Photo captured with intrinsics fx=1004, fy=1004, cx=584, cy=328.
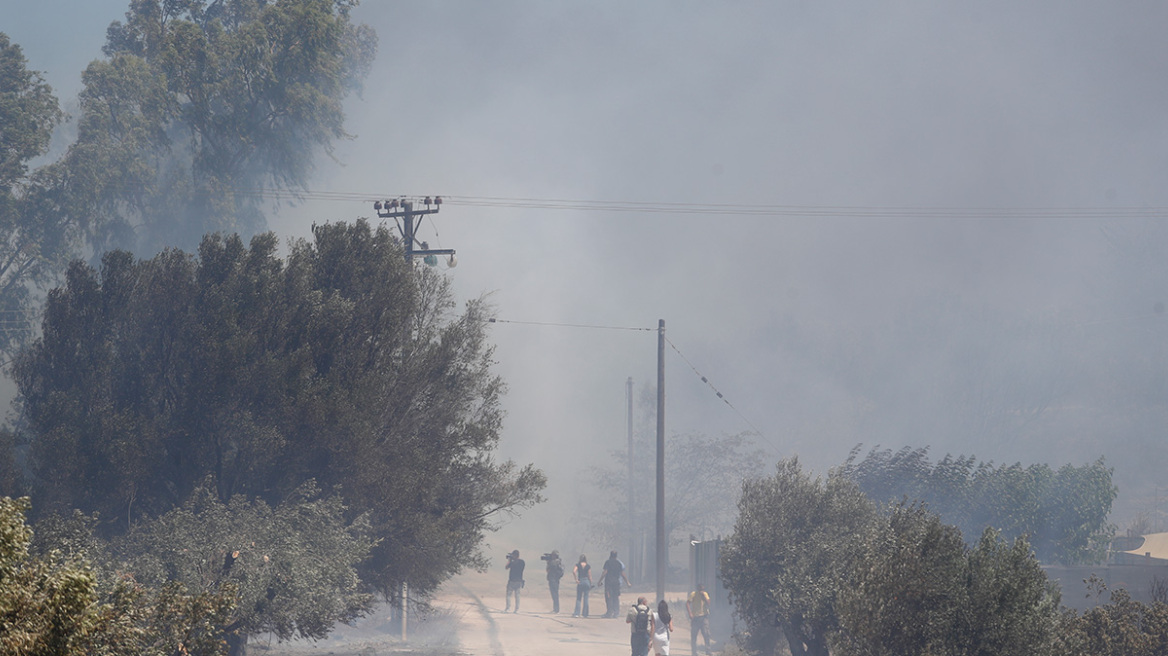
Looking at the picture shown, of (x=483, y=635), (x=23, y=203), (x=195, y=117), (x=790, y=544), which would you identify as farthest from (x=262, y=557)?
(x=195, y=117)

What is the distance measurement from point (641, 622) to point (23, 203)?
35.9m

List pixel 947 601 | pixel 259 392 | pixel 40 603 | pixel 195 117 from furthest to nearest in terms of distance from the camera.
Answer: pixel 195 117
pixel 259 392
pixel 947 601
pixel 40 603

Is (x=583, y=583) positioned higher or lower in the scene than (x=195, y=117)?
lower

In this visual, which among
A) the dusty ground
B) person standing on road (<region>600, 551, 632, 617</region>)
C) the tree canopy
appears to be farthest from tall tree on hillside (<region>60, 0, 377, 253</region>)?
the tree canopy

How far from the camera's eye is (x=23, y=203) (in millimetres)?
42406

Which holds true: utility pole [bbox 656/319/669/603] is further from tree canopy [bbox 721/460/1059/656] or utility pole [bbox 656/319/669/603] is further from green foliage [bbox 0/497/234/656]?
green foliage [bbox 0/497/234/656]

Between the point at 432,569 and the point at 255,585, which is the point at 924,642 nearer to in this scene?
the point at 255,585

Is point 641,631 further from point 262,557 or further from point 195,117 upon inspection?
point 195,117

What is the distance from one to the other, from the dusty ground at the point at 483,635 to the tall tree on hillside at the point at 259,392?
3473 mm

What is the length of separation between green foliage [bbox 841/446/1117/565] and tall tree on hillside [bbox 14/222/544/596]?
17521 mm

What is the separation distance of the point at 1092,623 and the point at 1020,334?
9795 centimetres

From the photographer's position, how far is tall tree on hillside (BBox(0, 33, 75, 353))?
39.6 metres

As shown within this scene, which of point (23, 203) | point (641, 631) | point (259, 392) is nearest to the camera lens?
point (641, 631)

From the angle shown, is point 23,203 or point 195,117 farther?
point 195,117
